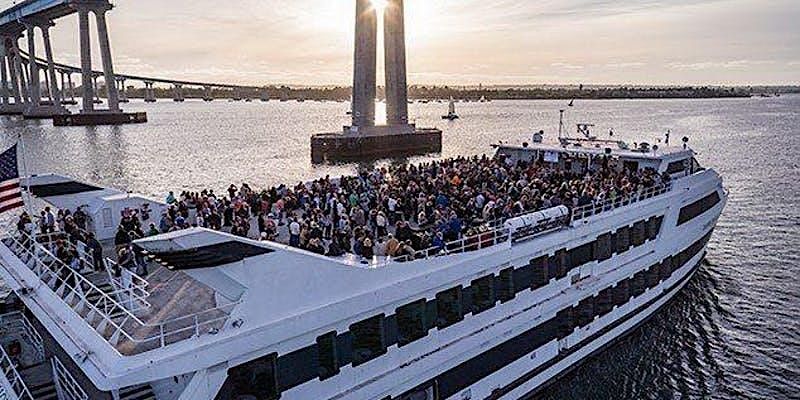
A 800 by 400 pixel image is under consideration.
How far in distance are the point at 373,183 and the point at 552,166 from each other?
838 cm

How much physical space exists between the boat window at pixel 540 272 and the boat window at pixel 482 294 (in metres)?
1.80

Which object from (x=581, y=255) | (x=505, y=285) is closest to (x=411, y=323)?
(x=505, y=285)

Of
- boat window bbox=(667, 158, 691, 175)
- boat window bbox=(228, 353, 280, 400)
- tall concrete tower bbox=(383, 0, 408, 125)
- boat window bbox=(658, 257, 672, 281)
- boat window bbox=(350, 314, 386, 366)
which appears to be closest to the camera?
boat window bbox=(228, 353, 280, 400)

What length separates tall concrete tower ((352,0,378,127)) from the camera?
2574 inches

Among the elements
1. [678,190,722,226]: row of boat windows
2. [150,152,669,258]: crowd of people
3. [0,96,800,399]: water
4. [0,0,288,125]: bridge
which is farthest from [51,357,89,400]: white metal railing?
[0,0,288,125]: bridge

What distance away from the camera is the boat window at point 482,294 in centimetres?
1330

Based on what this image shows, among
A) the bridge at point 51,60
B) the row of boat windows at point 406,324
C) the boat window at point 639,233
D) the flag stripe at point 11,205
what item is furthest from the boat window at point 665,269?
the bridge at point 51,60

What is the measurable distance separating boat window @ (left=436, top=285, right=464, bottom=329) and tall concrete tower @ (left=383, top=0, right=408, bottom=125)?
214 ft

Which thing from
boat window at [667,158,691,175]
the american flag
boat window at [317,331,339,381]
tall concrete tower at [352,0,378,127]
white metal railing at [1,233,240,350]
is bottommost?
boat window at [317,331,339,381]

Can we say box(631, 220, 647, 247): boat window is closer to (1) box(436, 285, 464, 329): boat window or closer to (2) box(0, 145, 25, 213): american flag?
(1) box(436, 285, 464, 329): boat window

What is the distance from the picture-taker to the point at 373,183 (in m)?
21.2

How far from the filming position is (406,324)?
467 inches

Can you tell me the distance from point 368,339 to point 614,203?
978 centimetres

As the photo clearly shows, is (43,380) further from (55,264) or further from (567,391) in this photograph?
(567,391)
